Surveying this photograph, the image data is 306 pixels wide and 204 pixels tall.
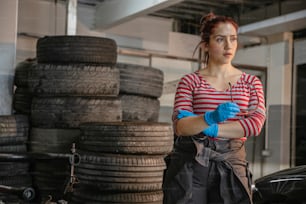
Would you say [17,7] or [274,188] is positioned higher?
[17,7]

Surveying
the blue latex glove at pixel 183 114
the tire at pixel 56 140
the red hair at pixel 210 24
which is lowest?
the tire at pixel 56 140

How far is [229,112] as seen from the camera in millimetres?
958

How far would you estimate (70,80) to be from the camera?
6.00 feet

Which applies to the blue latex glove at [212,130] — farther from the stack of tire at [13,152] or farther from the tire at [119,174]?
the stack of tire at [13,152]

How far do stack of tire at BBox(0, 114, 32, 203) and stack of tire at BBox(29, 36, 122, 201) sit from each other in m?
0.04

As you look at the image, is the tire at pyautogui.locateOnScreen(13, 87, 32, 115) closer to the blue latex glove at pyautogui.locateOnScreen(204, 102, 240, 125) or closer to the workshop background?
the workshop background

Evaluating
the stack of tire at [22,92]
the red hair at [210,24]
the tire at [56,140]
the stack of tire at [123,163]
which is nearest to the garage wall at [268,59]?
the stack of tire at [22,92]

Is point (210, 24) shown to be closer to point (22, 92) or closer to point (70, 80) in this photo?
point (70, 80)

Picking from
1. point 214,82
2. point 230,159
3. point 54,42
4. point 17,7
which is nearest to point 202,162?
point 230,159

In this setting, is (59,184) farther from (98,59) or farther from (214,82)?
(214,82)

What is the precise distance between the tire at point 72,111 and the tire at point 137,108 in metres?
0.22

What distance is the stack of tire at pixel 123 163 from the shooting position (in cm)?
150

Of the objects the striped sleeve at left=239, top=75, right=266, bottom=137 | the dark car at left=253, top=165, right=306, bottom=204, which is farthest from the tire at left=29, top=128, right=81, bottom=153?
the striped sleeve at left=239, top=75, right=266, bottom=137

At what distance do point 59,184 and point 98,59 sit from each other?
1.84ft
